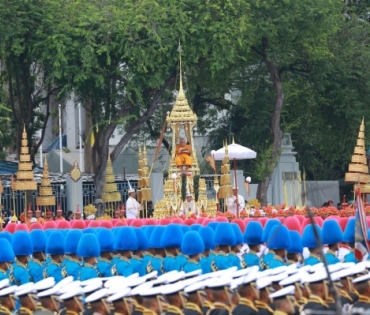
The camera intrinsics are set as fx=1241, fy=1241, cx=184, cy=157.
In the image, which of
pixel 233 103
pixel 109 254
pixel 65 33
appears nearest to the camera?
pixel 109 254

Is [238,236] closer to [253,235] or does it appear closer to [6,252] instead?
[253,235]

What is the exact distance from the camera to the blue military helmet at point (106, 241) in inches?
587

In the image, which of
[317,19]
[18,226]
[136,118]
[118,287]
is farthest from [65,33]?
[118,287]

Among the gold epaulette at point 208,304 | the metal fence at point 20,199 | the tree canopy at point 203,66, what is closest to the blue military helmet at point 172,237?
the gold epaulette at point 208,304

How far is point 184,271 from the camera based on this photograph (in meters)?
12.9

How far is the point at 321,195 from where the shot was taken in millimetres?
38438

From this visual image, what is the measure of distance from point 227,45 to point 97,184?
5.11m

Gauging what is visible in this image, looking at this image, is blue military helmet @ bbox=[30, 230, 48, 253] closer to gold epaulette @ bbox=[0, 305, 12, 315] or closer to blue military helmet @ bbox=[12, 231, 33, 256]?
blue military helmet @ bbox=[12, 231, 33, 256]

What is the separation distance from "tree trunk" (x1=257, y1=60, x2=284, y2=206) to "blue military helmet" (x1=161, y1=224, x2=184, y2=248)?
65.7ft

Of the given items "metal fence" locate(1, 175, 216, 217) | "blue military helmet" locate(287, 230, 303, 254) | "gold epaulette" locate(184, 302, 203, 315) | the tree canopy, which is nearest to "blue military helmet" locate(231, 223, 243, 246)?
"blue military helmet" locate(287, 230, 303, 254)

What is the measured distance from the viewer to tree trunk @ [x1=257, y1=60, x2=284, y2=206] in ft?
116

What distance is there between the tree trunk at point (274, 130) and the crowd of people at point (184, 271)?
18632 millimetres

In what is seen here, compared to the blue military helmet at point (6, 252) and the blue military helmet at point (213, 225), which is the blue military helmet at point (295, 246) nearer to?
the blue military helmet at point (213, 225)

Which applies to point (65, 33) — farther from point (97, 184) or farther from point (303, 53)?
point (303, 53)
